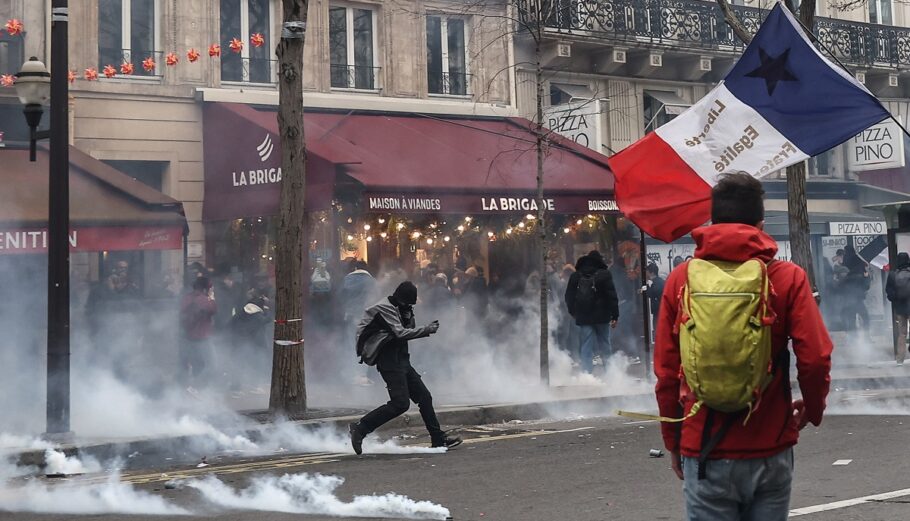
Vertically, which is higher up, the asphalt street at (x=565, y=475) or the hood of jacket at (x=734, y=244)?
the hood of jacket at (x=734, y=244)

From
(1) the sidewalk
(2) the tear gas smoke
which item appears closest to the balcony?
(1) the sidewalk

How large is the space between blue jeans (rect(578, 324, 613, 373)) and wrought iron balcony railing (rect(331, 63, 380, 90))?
649cm

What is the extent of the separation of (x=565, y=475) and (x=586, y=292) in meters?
7.00

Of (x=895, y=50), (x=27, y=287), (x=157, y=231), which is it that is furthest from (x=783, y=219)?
(x=27, y=287)

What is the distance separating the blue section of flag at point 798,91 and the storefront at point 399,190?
854 cm

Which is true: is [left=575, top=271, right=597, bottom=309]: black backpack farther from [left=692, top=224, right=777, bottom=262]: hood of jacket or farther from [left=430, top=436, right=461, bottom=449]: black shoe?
[left=692, top=224, right=777, bottom=262]: hood of jacket

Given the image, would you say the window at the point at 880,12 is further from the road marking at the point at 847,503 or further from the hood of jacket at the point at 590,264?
the road marking at the point at 847,503

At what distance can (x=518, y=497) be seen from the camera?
7273 millimetres

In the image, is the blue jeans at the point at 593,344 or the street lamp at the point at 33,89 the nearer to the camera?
the street lamp at the point at 33,89

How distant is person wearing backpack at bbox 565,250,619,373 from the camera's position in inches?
583

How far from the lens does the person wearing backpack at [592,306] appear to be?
14.8 m

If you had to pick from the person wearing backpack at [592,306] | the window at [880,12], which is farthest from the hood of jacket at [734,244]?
the window at [880,12]

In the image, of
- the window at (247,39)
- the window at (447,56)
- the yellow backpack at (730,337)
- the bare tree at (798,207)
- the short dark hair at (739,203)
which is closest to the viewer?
the yellow backpack at (730,337)

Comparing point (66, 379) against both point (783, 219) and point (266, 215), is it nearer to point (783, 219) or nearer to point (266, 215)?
point (266, 215)
